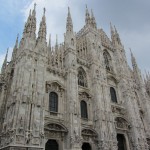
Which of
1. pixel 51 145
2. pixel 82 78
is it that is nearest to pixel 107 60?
pixel 82 78

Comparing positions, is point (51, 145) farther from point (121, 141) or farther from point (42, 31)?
point (42, 31)

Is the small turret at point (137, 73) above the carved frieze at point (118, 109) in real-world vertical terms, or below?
above

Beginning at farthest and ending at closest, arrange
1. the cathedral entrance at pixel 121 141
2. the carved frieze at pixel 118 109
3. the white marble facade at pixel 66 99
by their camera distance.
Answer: the carved frieze at pixel 118 109, the cathedral entrance at pixel 121 141, the white marble facade at pixel 66 99

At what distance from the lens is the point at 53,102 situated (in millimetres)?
20328

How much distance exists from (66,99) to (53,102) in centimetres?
172

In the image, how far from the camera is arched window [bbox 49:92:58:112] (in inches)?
782

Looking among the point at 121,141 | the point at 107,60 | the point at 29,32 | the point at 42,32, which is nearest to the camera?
the point at 29,32

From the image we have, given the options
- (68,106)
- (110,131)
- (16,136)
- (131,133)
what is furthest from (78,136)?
(131,133)

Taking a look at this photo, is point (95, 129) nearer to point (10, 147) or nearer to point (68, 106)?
point (68, 106)

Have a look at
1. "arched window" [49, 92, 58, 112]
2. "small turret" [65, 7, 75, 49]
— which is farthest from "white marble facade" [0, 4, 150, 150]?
"small turret" [65, 7, 75, 49]

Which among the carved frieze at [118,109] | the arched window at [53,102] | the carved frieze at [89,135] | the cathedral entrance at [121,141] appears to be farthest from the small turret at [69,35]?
Answer: the cathedral entrance at [121,141]

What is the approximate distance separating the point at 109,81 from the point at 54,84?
11899mm

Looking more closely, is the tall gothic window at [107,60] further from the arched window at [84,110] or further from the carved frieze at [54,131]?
the carved frieze at [54,131]

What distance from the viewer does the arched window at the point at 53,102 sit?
1987 centimetres
